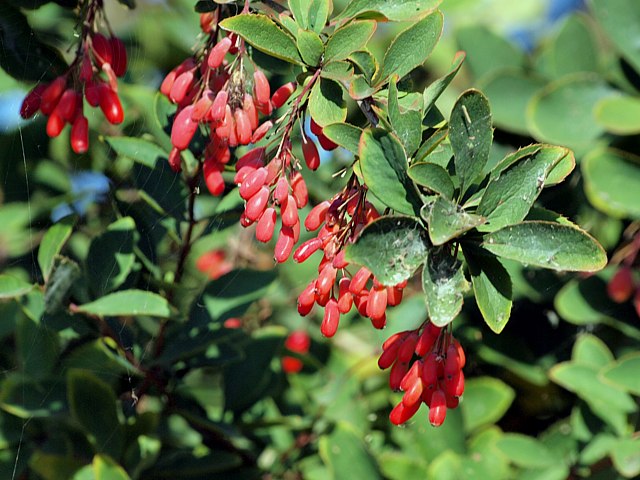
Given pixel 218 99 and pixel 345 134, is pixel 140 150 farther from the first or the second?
pixel 345 134

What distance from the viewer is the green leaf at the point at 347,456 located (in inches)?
47.9

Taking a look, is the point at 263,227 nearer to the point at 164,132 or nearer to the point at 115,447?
the point at 164,132

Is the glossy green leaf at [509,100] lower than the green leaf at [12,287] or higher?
lower

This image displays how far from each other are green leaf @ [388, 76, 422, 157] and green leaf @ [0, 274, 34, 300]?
1.65 feet

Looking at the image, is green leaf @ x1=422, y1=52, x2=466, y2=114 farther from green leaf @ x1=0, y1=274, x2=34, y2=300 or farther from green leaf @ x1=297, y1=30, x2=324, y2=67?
green leaf @ x1=0, y1=274, x2=34, y2=300

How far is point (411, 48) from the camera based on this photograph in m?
0.80

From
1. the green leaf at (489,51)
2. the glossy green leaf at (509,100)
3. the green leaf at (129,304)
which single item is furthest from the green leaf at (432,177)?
Result: the green leaf at (489,51)

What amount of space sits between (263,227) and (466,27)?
101 centimetres

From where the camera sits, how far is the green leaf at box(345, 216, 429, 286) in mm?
678

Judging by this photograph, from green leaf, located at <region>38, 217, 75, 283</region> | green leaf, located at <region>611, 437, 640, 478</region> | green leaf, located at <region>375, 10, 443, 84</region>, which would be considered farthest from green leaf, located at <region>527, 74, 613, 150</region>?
green leaf, located at <region>38, 217, 75, 283</region>

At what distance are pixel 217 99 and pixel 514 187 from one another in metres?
0.30

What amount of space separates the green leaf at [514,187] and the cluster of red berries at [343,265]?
0.34ft

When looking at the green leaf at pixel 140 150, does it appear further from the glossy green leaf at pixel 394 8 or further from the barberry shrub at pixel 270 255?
the glossy green leaf at pixel 394 8

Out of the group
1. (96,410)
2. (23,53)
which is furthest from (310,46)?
(96,410)
